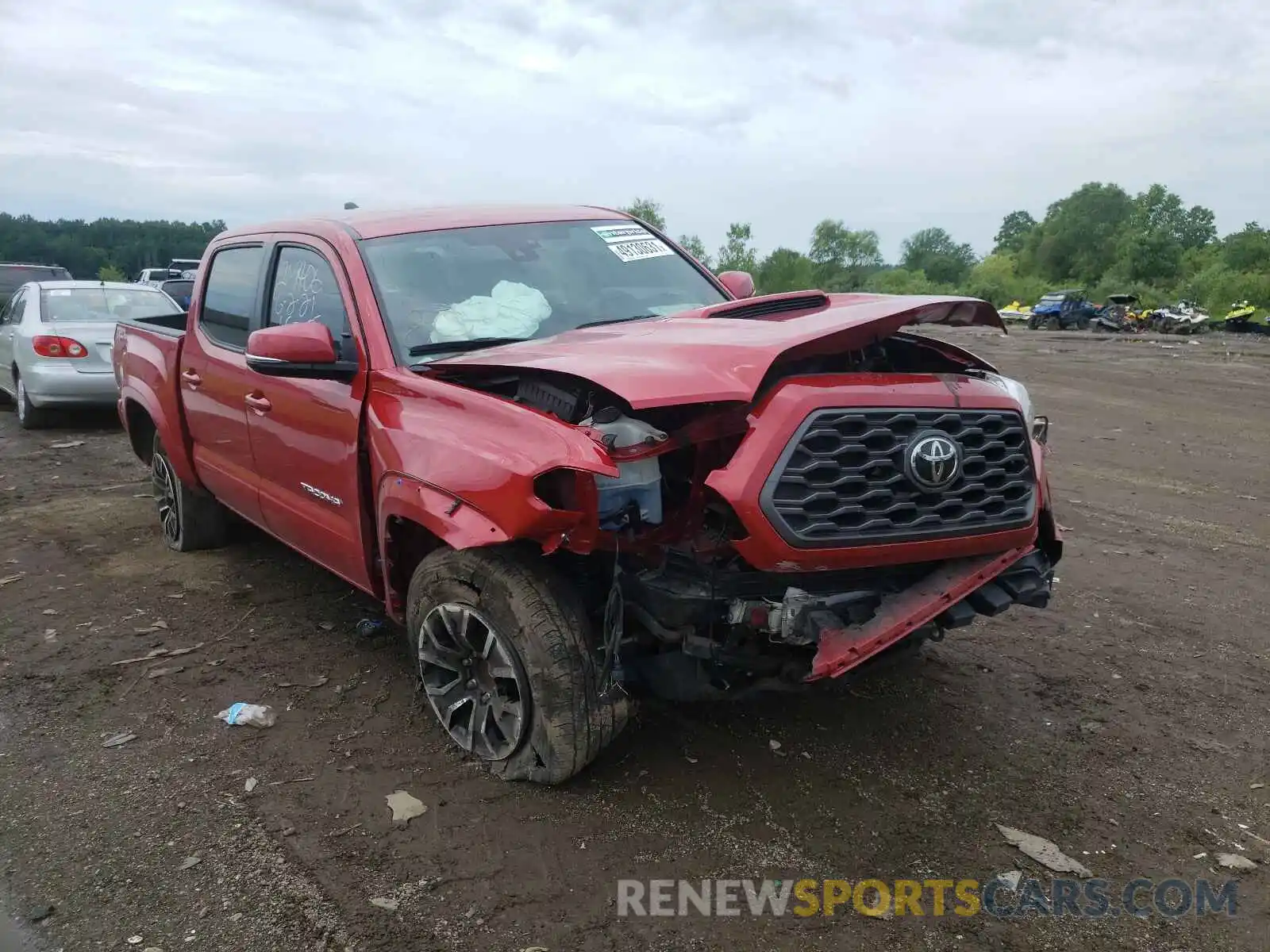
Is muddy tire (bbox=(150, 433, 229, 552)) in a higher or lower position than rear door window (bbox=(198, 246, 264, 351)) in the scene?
lower

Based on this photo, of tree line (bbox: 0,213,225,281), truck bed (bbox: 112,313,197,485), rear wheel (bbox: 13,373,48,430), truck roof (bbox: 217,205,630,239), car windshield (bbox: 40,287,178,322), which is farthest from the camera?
tree line (bbox: 0,213,225,281)

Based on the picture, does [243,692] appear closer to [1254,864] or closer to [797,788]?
[797,788]

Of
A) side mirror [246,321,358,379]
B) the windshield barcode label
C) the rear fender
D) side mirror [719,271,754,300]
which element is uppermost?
the windshield barcode label

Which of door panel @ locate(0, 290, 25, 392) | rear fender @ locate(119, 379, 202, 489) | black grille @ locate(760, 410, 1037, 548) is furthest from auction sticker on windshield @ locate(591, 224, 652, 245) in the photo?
door panel @ locate(0, 290, 25, 392)

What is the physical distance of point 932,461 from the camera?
2.77m

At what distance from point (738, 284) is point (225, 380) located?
2.63m

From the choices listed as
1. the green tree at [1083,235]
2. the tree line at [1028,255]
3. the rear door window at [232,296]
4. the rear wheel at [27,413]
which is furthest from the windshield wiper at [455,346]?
the green tree at [1083,235]

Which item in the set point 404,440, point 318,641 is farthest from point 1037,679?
point 318,641

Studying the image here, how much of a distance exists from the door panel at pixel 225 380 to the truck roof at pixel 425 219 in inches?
12.0

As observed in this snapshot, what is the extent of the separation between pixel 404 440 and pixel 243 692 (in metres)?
1.52

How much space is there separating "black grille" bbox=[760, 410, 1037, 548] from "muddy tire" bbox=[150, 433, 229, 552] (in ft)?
13.5

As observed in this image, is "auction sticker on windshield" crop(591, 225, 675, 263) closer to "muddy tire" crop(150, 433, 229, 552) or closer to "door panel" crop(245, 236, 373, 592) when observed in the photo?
"door panel" crop(245, 236, 373, 592)

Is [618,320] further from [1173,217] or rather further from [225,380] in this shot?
[1173,217]

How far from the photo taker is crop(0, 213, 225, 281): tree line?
5916 centimetres
